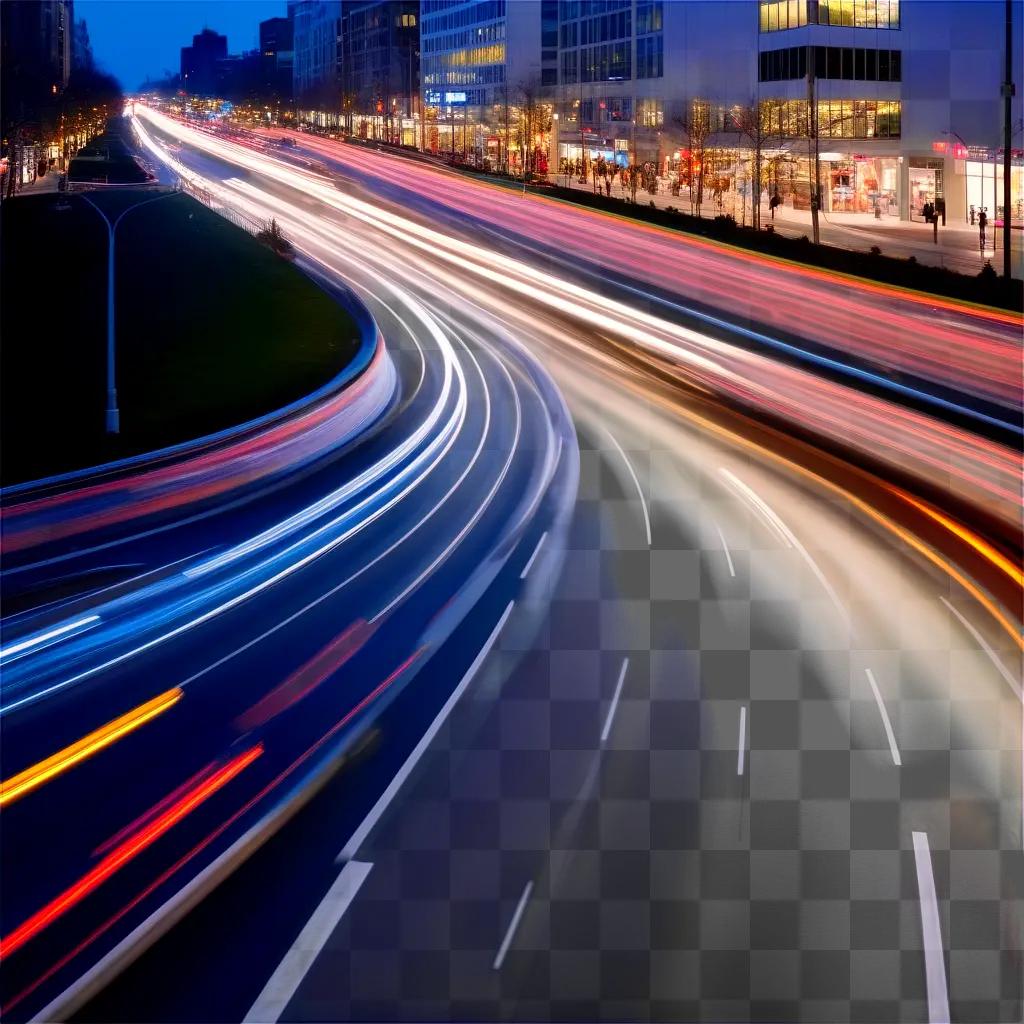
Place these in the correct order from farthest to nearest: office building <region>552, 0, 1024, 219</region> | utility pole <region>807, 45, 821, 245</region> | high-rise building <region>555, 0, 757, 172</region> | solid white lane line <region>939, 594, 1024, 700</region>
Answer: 1. high-rise building <region>555, 0, 757, 172</region>
2. office building <region>552, 0, 1024, 219</region>
3. utility pole <region>807, 45, 821, 245</region>
4. solid white lane line <region>939, 594, 1024, 700</region>

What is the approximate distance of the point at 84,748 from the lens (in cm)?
1115

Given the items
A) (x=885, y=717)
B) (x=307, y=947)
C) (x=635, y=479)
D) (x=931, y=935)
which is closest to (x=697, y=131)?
(x=635, y=479)

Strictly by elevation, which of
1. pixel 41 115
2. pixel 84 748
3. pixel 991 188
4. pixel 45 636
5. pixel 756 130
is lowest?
pixel 84 748

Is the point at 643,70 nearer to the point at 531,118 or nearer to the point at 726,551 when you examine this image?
the point at 531,118

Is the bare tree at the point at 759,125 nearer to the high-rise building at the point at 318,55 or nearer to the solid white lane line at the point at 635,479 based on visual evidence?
the solid white lane line at the point at 635,479

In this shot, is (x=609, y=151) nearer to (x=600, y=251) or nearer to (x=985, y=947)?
(x=600, y=251)

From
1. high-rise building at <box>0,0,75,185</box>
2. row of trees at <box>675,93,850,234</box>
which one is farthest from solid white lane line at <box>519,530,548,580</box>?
high-rise building at <box>0,0,75,185</box>

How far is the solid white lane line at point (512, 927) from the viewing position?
26.3 ft

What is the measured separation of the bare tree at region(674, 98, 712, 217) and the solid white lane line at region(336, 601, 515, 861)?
4801 cm

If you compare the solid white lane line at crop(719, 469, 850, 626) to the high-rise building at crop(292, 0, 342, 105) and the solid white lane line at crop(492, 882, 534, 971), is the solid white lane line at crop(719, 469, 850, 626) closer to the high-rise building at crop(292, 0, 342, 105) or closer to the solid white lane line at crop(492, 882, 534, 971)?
the solid white lane line at crop(492, 882, 534, 971)

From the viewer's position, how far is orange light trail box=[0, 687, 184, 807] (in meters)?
10.5

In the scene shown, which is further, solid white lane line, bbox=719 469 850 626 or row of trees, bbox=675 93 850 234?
row of trees, bbox=675 93 850 234

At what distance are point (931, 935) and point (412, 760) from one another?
4619mm

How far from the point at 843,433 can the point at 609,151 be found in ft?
190
